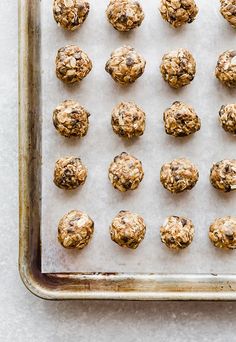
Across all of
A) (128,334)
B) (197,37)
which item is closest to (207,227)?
(128,334)

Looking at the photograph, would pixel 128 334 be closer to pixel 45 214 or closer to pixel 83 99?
pixel 45 214

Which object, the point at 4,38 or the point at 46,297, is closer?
the point at 46,297

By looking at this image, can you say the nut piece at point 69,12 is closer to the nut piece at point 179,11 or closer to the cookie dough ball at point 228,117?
the nut piece at point 179,11

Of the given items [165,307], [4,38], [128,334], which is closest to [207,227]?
[165,307]

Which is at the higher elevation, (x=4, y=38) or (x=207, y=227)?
(x=4, y=38)

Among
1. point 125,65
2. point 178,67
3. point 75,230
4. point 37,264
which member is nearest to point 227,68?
point 178,67

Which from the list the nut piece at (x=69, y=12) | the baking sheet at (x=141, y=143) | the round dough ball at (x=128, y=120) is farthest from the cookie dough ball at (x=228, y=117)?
the nut piece at (x=69, y=12)

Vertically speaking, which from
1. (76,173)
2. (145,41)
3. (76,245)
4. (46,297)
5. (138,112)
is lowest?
(46,297)
